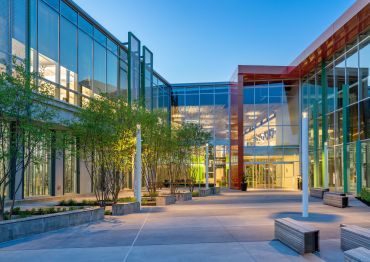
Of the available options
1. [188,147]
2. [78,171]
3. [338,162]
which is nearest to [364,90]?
[338,162]

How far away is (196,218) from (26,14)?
1414cm

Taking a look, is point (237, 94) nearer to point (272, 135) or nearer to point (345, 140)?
point (272, 135)

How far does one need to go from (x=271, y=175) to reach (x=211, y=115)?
10.6 m

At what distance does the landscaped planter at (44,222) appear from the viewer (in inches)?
458

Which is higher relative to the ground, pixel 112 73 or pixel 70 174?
pixel 112 73

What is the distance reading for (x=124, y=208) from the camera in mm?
18000

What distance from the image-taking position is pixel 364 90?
27.0m

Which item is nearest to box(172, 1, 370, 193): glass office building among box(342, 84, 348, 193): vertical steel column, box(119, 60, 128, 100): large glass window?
box(342, 84, 348, 193): vertical steel column

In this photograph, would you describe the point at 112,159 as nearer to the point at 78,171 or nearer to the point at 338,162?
the point at 78,171

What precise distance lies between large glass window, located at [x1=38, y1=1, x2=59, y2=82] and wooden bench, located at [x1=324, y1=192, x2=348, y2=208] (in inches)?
633

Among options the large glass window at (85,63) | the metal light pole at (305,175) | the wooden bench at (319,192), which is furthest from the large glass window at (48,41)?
the wooden bench at (319,192)

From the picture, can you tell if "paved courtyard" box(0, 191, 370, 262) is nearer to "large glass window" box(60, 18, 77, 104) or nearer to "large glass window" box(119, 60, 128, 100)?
"large glass window" box(60, 18, 77, 104)

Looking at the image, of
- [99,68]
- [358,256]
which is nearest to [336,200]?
[358,256]

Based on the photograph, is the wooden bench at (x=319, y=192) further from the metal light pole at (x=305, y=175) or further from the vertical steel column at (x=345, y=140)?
the metal light pole at (x=305, y=175)
